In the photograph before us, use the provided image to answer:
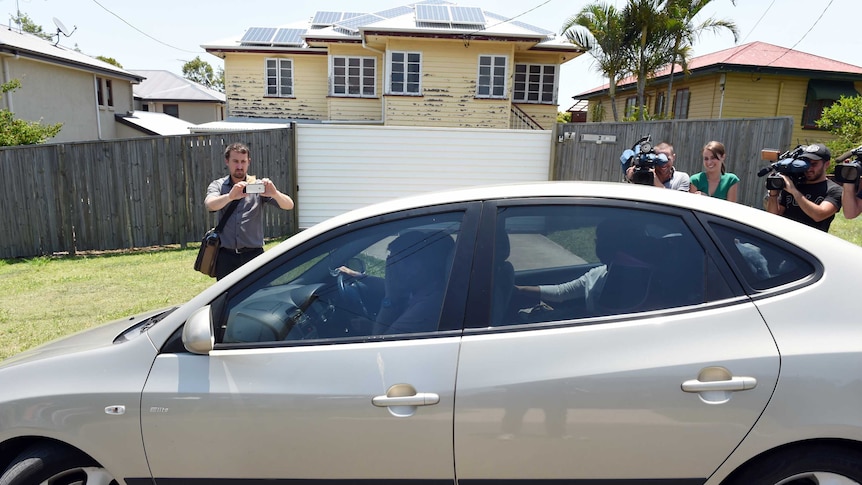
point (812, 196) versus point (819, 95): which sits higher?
point (819, 95)

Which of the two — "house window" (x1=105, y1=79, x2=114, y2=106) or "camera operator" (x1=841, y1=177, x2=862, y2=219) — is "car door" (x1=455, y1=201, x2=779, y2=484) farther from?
"house window" (x1=105, y1=79, x2=114, y2=106)

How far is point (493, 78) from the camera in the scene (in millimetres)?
18078

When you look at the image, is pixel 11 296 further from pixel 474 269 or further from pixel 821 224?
pixel 821 224

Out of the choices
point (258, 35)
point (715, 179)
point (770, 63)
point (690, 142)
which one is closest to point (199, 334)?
point (715, 179)

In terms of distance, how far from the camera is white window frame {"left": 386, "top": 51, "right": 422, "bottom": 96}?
17844 millimetres

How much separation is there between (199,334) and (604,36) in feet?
64.8

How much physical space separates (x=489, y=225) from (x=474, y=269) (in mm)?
191

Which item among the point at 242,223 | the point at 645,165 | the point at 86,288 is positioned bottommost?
the point at 86,288

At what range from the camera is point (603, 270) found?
2.16 m

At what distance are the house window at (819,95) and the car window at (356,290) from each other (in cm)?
2099

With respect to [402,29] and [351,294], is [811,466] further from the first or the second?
[402,29]

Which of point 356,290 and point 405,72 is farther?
point 405,72

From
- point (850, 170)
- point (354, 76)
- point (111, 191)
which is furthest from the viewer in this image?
point (354, 76)

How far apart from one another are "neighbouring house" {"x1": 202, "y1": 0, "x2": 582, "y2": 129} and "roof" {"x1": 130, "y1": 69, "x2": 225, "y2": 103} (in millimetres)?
12916
